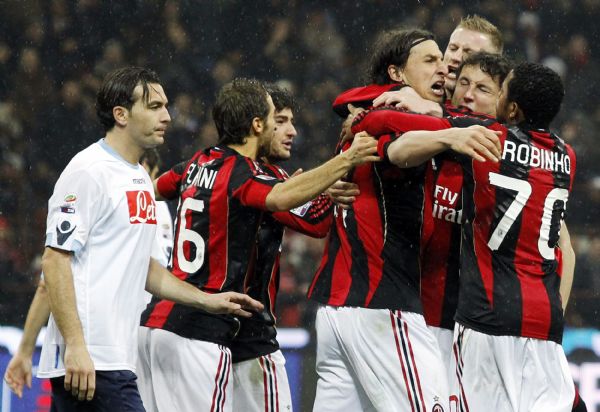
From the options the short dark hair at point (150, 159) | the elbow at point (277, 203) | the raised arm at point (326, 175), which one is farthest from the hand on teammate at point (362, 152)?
the short dark hair at point (150, 159)

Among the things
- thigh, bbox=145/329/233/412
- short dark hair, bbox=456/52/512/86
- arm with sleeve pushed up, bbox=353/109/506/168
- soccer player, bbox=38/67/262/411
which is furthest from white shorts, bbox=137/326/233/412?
short dark hair, bbox=456/52/512/86

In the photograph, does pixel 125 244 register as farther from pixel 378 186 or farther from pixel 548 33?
pixel 548 33

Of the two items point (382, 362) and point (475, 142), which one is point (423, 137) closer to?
point (475, 142)

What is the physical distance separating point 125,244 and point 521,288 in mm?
1502

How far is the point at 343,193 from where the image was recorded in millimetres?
4320

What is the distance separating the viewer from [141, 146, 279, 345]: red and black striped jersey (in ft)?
14.5

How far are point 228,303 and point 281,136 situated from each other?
39.9 inches

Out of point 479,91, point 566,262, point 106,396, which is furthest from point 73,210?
point 566,262

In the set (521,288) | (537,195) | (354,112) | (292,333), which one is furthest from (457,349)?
(292,333)

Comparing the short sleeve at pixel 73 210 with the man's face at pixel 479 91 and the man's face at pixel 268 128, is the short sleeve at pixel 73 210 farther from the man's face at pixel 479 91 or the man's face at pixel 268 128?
the man's face at pixel 479 91

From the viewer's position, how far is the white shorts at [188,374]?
434 cm

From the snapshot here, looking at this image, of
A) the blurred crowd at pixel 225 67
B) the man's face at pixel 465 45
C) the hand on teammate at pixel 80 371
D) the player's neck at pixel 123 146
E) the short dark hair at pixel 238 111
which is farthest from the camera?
the blurred crowd at pixel 225 67

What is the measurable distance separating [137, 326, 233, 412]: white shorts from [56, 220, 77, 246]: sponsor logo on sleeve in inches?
34.5

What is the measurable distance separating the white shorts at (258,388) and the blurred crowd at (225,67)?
3.43m
